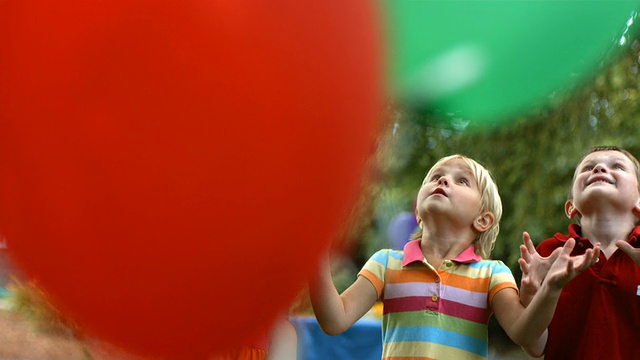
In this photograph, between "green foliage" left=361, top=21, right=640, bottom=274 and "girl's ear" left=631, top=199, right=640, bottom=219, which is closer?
"girl's ear" left=631, top=199, right=640, bottom=219

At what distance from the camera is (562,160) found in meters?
3.99

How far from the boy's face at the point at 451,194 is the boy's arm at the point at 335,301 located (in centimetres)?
17

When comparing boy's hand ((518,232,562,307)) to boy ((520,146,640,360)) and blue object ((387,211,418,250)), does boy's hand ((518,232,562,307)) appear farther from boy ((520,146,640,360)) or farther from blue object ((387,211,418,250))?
blue object ((387,211,418,250))

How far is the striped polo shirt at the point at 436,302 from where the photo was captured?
1272 mm

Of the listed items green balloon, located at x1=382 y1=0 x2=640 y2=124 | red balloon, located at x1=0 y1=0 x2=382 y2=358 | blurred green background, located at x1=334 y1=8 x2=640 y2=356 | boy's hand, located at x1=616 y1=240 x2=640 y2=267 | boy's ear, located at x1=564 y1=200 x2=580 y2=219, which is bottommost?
blurred green background, located at x1=334 y1=8 x2=640 y2=356

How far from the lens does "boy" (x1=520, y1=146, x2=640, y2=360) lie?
1.29 metres

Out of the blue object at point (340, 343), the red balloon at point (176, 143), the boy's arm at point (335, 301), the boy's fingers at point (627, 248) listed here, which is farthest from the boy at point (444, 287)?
the blue object at point (340, 343)

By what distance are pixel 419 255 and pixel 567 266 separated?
0.28 metres

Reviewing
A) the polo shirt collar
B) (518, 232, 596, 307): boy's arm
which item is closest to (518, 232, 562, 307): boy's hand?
(518, 232, 596, 307): boy's arm

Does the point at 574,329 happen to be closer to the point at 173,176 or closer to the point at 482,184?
the point at 482,184

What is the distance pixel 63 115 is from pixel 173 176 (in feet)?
0.40

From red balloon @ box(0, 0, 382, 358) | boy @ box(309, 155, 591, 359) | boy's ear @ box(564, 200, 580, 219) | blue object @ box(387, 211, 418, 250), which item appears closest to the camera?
red balloon @ box(0, 0, 382, 358)

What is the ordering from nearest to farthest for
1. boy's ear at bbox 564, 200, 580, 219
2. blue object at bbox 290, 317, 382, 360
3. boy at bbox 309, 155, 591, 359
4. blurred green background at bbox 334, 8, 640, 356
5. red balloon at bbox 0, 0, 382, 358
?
1. red balloon at bbox 0, 0, 382, 358
2. boy at bbox 309, 155, 591, 359
3. boy's ear at bbox 564, 200, 580, 219
4. blue object at bbox 290, 317, 382, 360
5. blurred green background at bbox 334, 8, 640, 356

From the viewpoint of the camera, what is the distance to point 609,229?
1.36m
